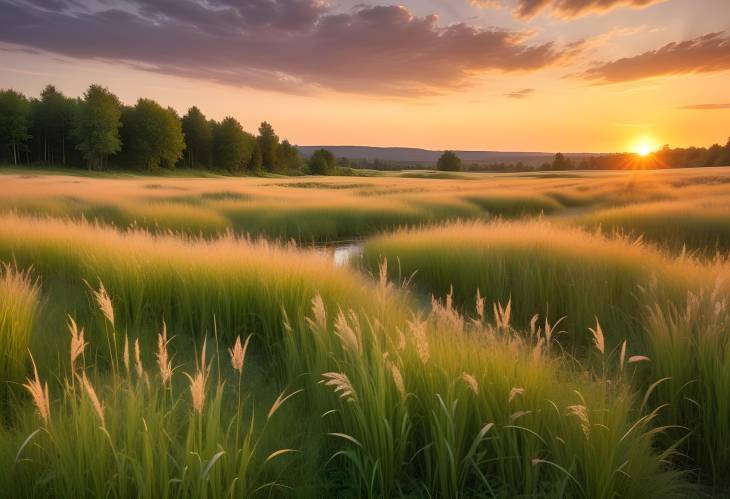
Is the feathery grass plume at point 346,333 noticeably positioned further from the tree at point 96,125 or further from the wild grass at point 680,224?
the tree at point 96,125

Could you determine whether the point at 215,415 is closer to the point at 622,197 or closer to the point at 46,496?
the point at 46,496

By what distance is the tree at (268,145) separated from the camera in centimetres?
8181

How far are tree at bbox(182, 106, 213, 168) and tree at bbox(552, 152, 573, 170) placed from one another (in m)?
57.3

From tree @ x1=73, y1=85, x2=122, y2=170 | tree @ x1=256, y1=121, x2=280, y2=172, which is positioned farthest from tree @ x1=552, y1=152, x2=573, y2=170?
tree @ x1=73, y1=85, x2=122, y2=170

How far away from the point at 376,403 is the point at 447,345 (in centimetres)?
65

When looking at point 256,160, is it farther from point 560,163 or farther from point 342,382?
point 342,382

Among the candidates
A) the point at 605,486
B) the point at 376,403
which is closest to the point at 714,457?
the point at 605,486

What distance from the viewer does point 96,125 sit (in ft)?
171

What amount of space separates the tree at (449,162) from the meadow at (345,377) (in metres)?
89.0

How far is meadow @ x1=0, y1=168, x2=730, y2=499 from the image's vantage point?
2.16 metres

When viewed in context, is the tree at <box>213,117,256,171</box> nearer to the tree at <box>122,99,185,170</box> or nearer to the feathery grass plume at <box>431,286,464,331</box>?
the tree at <box>122,99,185,170</box>

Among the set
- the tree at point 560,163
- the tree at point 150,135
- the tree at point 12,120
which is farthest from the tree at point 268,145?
the tree at point 560,163

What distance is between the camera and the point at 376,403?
2498 mm

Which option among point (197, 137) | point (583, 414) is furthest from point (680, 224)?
point (197, 137)
